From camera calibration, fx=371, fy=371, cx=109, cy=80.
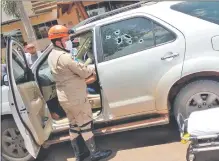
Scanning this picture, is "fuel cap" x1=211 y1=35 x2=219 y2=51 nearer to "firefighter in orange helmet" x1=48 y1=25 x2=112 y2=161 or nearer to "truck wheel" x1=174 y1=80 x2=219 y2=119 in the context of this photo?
"truck wheel" x1=174 y1=80 x2=219 y2=119

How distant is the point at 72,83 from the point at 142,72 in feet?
2.71

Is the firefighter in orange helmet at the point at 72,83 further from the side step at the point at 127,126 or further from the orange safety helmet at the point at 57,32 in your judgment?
the side step at the point at 127,126

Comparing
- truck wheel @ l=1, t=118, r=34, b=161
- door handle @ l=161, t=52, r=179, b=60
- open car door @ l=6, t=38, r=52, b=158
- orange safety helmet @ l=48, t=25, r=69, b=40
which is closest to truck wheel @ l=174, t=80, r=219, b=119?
door handle @ l=161, t=52, r=179, b=60

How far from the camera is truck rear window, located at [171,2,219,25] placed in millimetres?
4266

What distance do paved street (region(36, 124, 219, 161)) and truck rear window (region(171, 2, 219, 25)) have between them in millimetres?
1516

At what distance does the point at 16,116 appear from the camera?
4.27 metres

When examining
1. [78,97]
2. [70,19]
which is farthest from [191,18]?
[70,19]

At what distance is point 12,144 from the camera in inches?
189

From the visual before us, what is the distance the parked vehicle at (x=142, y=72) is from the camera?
4.20 meters

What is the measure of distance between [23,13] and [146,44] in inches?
478

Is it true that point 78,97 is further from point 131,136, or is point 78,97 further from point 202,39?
point 202,39

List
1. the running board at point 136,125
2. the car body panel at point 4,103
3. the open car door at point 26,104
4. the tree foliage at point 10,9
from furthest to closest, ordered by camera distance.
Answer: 1. the tree foliage at point 10,9
2. the car body panel at point 4,103
3. the running board at point 136,125
4. the open car door at point 26,104

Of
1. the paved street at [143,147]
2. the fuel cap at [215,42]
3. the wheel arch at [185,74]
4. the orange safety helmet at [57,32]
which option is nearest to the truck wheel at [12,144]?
the paved street at [143,147]

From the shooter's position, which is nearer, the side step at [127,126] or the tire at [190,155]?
the tire at [190,155]
